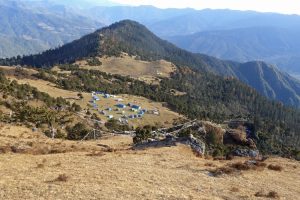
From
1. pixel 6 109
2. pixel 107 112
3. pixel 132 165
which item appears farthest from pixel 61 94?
pixel 132 165

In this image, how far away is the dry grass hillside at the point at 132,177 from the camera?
27.2 m

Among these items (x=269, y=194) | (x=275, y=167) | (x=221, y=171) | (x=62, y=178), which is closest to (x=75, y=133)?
(x=275, y=167)

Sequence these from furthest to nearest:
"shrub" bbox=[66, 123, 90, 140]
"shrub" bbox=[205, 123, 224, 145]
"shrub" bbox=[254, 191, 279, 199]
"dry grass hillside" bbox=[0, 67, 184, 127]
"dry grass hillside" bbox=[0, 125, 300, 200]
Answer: "dry grass hillside" bbox=[0, 67, 184, 127]
"shrub" bbox=[205, 123, 224, 145]
"shrub" bbox=[66, 123, 90, 140]
"shrub" bbox=[254, 191, 279, 199]
"dry grass hillside" bbox=[0, 125, 300, 200]

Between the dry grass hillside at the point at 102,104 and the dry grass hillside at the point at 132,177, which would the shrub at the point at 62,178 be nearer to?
the dry grass hillside at the point at 132,177

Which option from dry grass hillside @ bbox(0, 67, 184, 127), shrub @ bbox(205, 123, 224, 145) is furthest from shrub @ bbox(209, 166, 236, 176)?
dry grass hillside @ bbox(0, 67, 184, 127)

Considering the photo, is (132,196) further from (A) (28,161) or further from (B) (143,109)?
(B) (143,109)

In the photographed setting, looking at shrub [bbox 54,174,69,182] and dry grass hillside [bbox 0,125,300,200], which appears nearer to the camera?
dry grass hillside [bbox 0,125,300,200]

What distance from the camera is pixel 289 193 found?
32188 millimetres

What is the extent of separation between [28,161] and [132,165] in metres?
8.72

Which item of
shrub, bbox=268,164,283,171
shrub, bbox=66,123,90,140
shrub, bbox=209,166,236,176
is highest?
shrub, bbox=209,166,236,176

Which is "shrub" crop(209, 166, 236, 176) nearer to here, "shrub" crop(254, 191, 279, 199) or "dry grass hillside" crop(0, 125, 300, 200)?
"dry grass hillside" crop(0, 125, 300, 200)

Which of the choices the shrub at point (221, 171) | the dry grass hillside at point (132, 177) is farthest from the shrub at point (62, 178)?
the shrub at point (221, 171)

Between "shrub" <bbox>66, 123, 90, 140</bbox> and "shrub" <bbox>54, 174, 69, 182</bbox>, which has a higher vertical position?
"shrub" <bbox>54, 174, 69, 182</bbox>

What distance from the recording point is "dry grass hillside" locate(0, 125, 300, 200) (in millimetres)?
27172
